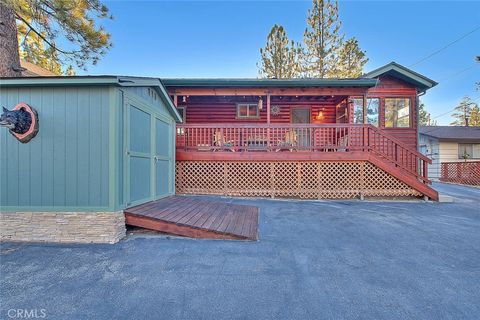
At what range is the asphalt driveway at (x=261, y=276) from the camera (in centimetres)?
205

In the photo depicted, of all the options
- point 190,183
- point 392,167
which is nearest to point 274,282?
point 190,183

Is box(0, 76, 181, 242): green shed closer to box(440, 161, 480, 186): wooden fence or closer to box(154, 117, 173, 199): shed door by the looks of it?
box(154, 117, 173, 199): shed door

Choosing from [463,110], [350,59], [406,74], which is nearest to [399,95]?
[406,74]

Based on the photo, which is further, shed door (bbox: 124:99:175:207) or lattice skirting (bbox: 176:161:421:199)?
lattice skirting (bbox: 176:161:421:199)

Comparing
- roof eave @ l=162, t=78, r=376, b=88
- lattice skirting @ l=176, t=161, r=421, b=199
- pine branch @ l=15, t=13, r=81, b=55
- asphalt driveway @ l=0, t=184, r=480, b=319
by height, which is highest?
pine branch @ l=15, t=13, r=81, b=55

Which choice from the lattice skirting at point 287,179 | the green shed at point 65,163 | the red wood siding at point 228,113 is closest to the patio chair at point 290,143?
the lattice skirting at point 287,179

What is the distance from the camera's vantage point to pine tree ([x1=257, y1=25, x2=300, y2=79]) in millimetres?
17375

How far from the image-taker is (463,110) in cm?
3062

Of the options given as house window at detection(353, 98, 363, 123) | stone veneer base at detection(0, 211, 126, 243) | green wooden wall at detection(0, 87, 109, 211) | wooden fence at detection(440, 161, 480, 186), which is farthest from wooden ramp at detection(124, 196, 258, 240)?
wooden fence at detection(440, 161, 480, 186)

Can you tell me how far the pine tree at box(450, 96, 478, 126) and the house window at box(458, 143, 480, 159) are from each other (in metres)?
19.7

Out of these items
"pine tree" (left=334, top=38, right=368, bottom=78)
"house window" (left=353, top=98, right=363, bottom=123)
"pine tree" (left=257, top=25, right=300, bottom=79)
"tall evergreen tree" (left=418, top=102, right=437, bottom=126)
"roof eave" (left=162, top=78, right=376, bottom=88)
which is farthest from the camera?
"tall evergreen tree" (left=418, top=102, right=437, bottom=126)

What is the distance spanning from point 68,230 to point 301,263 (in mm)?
3723

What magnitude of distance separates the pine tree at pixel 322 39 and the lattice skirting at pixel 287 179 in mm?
12407

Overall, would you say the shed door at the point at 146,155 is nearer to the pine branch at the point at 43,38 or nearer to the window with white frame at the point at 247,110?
the pine branch at the point at 43,38
